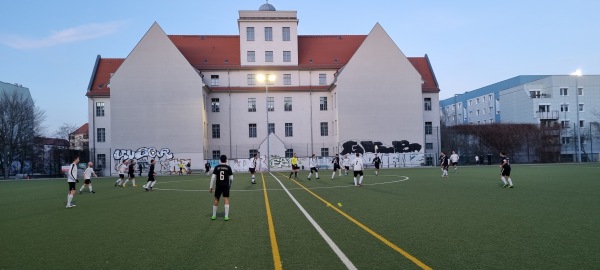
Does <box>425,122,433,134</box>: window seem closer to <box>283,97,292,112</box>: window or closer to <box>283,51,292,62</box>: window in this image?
<box>283,97,292,112</box>: window

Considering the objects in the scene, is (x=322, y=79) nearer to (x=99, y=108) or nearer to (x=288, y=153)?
(x=288, y=153)

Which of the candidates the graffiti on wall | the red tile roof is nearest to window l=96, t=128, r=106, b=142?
the red tile roof

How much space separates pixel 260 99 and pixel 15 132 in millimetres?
35201

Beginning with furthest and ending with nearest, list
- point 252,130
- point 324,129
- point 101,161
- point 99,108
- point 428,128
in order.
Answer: point 428,128, point 324,129, point 252,130, point 99,108, point 101,161

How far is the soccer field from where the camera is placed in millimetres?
8344

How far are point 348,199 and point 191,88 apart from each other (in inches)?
1650

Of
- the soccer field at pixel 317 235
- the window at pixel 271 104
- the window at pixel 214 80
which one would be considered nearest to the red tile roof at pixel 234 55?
the window at pixel 214 80

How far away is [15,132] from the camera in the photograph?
2527 inches

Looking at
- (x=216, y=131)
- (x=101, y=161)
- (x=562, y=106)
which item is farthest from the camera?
(x=562, y=106)

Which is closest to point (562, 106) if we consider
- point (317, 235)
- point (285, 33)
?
point (285, 33)

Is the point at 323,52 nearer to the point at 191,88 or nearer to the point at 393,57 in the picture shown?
the point at 393,57

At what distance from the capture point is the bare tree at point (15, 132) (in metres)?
62.0

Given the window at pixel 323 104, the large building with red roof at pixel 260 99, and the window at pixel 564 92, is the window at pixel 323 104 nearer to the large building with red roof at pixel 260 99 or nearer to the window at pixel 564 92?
the large building with red roof at pixel 260 99

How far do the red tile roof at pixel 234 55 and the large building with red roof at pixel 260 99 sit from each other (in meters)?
0.15
